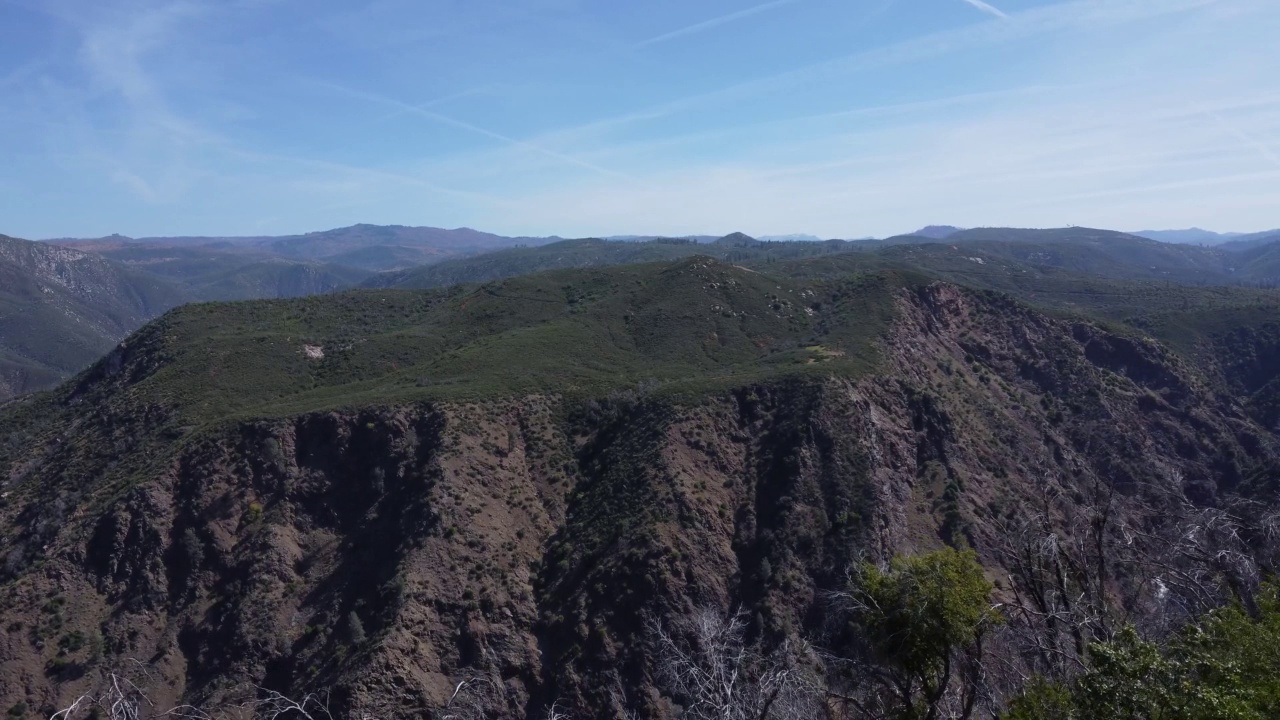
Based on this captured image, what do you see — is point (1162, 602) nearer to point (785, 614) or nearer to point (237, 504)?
point (785, 614)

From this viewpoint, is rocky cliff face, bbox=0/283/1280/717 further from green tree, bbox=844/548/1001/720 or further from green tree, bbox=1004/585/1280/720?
green tree, bbox=1004/585/1280/720

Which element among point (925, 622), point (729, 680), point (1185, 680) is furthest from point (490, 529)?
point (1185, 680)

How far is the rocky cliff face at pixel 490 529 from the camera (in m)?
39.1

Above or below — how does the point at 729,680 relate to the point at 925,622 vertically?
below

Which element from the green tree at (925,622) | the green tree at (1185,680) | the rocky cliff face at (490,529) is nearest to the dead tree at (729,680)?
the rocky cliff face at (490,529)

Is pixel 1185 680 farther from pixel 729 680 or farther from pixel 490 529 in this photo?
pixel 490 529

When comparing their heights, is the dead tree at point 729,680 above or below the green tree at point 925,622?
below

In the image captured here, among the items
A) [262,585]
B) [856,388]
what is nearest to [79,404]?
[262,585]

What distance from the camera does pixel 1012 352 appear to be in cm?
7688

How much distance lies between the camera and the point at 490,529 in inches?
1801

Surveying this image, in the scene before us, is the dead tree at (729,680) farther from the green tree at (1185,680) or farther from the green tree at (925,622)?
the green tree at (1185,680)

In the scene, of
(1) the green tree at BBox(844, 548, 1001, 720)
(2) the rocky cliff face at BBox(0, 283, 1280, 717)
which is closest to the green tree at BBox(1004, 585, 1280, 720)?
(1) the green tree at BBox(844, 548, 1001, 720)

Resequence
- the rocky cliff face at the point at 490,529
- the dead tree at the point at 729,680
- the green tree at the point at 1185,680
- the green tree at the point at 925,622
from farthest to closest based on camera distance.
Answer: the rocky cliff face at the point at 490,529
the dead tree at the point at 729,680
the green tree at the point at 925,622
the green tree at the point at 1185,680

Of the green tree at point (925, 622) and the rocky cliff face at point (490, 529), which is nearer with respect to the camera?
the green tree at point (925, 622)
